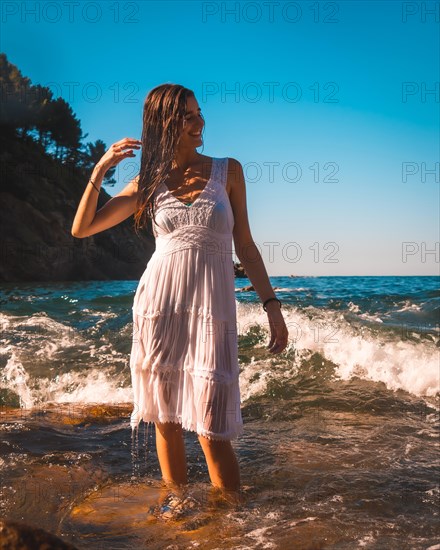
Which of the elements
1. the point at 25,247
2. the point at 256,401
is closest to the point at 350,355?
the point at 256,401

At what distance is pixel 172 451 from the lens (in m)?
2.73

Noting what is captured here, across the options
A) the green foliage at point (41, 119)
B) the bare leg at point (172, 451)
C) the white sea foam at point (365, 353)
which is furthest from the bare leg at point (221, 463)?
the green foliage at point (41, 119)

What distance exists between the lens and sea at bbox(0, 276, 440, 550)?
105 inches

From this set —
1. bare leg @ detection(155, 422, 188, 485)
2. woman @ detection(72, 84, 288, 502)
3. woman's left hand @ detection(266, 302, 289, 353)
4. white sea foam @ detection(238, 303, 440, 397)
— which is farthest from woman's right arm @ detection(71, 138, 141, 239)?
white sea foam @ detection(238, 303, 440, 397)

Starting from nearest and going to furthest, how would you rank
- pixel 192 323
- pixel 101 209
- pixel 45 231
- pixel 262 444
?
pixel 192 323 → pixel 101 209 → pixel 262 444 → pixel 45 231

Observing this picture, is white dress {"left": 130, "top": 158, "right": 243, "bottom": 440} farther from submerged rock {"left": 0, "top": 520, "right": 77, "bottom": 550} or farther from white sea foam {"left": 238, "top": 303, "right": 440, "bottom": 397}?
white sea foam {"left": 238, "top": 303, "right": 440, "bottom": 397}

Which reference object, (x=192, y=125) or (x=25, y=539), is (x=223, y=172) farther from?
(x=25, y=539)

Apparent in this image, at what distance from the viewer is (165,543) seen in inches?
96.0

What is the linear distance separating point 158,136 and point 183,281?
26.0 inches

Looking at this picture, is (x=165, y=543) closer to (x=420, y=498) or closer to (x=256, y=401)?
(x=420, y=498)

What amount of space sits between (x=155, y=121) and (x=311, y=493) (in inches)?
84.4

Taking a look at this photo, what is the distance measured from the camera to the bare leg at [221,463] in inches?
102

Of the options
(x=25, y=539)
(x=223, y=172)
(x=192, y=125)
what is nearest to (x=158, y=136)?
(x=192, y=125)

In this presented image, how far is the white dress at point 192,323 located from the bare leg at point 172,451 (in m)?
0.09
